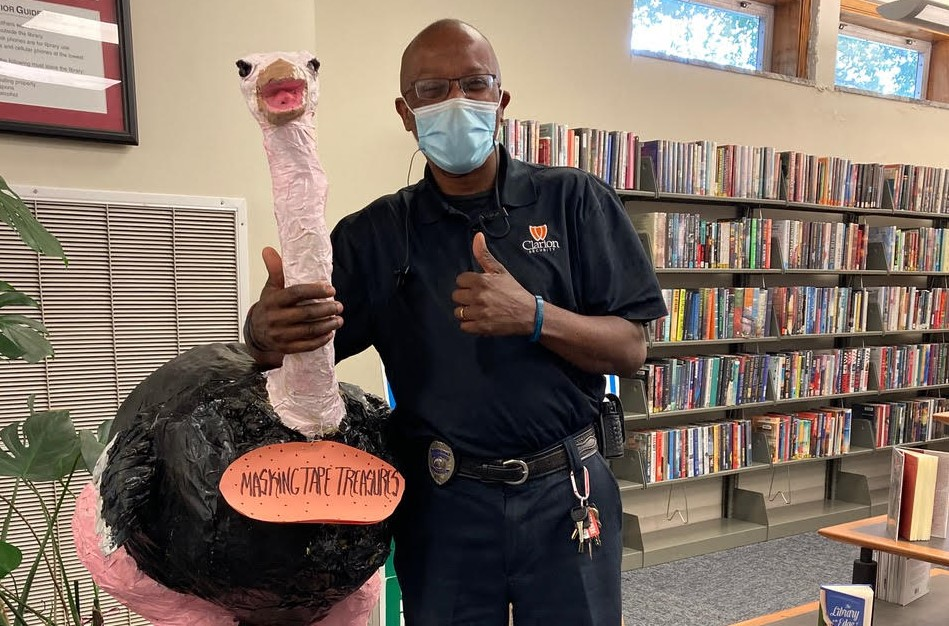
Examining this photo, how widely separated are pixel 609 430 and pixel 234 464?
615 millimetres

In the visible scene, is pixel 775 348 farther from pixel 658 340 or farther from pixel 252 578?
pixel 252 578

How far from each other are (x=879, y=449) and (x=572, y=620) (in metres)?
3.87

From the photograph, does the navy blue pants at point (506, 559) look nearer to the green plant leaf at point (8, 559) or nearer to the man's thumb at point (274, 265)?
the man's thumb at point (274, 265)

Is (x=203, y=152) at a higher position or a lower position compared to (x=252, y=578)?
higher

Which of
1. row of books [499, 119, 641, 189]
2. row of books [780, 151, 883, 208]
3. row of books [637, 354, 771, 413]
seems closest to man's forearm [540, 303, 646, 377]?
row of books [499, 119, 641, 189]

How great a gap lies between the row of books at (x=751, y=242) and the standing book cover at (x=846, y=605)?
6.24 feet

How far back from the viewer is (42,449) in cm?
128

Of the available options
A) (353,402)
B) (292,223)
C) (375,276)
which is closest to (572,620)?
(353,402)

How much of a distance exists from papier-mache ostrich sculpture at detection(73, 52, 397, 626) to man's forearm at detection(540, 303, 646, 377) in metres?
0.30

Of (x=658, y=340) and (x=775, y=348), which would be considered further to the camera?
(x=775, y=348)

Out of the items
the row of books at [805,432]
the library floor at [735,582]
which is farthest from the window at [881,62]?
the library floor at [735,582]

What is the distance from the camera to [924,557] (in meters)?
1.83

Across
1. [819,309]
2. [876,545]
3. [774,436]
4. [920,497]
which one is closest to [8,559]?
[876,545]

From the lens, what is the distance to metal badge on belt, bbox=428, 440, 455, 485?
1.10 m
